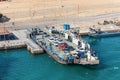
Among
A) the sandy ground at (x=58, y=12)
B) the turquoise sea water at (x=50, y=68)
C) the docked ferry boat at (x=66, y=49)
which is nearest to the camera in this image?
the turquoise sea water at (x=50, y=68)

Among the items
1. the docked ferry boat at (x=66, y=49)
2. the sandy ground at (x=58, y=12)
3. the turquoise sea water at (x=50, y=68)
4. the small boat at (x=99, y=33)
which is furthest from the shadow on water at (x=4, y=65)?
the small boat at (x=99, y=33)

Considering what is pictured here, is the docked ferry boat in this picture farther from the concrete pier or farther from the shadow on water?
the shadow on water

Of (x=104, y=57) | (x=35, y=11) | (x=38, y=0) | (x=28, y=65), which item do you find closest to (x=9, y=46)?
(x=28, y=65)

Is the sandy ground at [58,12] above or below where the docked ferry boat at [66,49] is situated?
above

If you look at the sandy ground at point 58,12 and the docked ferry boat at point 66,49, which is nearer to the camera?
the docked ferry boat at point 66,49

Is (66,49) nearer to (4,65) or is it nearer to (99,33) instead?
(4,65)

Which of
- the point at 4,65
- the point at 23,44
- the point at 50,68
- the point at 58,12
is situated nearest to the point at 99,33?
the point at 23,44

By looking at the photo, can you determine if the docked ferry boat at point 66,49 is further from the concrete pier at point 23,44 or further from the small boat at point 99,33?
the small boat at point 99,33
